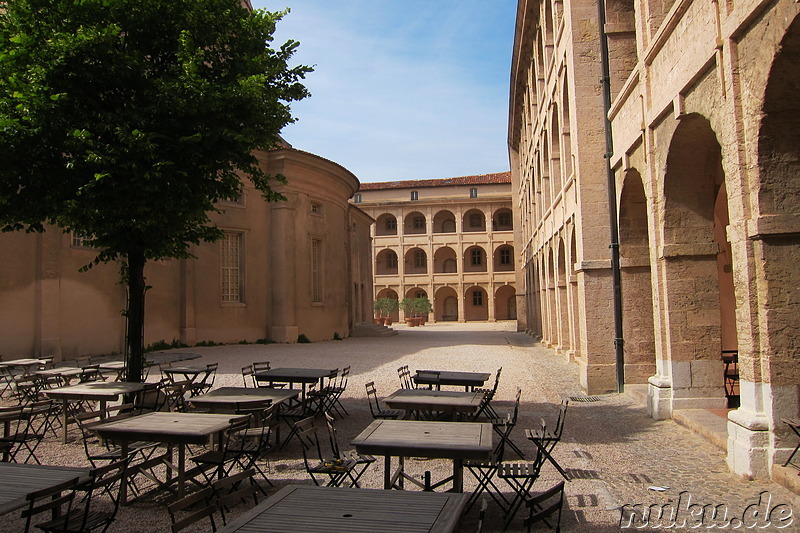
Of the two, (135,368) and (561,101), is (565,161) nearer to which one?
(561,101)

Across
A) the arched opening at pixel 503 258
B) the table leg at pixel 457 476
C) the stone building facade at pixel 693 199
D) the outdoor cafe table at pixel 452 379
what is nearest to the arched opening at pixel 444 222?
the arched opening at pixel 503 258

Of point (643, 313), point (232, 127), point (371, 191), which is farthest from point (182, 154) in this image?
point (371, 191)

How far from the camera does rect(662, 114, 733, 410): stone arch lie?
27.7ft

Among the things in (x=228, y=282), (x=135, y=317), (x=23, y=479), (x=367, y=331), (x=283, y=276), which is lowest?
(x=367, y=331)

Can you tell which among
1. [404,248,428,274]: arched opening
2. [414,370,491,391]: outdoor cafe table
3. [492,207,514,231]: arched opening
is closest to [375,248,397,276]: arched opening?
[404,248,428,274]: arched opening

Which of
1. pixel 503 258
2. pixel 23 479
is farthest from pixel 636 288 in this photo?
pixel 503 258

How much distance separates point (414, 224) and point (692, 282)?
49478mm

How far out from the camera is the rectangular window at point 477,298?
2232 inches

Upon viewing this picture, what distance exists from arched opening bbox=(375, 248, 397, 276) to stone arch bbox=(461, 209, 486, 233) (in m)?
7.42

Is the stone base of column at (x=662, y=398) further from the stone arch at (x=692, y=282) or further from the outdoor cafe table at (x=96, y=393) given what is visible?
the outdoor cafe table at (x=96, y=393)

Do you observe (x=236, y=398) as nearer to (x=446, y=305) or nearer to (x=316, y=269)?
(x=316, y=269)

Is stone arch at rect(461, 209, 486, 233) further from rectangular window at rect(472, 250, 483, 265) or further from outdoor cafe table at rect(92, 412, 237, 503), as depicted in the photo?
outdoor cafe table at rect(92, 412, 237, 503)

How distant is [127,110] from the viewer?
27.1 ft

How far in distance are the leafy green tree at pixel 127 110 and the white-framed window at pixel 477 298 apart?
48709 mm
